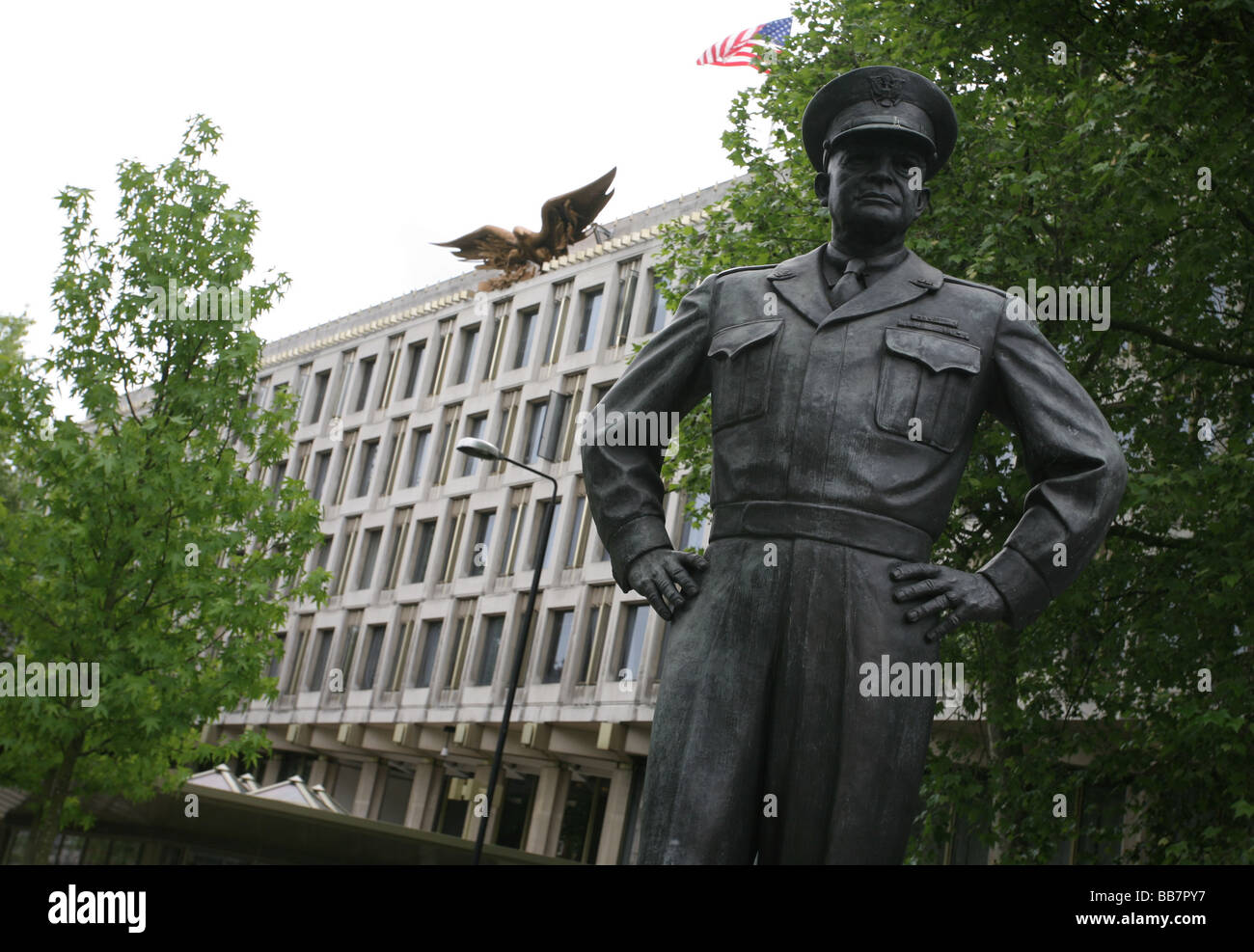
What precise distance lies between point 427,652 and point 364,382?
542 inches

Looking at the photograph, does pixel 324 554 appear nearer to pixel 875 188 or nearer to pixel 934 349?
pixel 875 188

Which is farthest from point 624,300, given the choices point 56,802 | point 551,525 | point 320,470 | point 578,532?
point 56,802

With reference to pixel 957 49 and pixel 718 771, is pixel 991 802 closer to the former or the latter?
pixel 957 49

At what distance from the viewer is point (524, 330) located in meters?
48.2

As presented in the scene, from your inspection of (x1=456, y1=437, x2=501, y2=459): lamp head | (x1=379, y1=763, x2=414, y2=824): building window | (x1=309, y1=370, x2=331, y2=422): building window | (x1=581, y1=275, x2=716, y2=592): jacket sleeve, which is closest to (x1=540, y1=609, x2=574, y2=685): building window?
(x1=379, y1=763, x2=414, y2=824): building window

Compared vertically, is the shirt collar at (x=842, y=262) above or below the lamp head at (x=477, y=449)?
below

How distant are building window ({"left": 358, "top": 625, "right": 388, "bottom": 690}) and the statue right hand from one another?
44974 mm

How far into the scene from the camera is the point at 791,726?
12.5 ft

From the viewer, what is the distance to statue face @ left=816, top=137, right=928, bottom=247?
4250 mm

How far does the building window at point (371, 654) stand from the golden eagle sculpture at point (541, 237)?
40.7 feet

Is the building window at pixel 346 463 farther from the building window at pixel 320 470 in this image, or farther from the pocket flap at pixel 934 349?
the pocket flap at pixel 934 349

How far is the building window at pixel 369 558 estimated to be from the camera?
167 feet

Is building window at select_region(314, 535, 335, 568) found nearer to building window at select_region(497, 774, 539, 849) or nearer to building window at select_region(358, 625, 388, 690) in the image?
building window at select_region(358, 625, 388, 690)

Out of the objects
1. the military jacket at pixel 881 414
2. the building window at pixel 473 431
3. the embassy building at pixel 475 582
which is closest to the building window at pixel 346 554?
the embassy building at pixel 475 582
